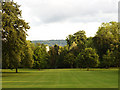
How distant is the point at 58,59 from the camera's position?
348ft

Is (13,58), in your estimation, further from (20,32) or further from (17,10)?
(17,10)

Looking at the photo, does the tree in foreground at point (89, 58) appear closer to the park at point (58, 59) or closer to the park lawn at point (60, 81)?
the park at point (58, 59)

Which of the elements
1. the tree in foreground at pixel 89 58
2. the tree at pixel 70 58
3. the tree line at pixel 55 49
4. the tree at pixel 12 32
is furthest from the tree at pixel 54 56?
the tree at pixel 12 32

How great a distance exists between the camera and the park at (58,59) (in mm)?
26981

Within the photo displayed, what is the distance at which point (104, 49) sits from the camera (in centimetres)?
9125

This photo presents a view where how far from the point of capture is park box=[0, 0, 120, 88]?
88.5ft

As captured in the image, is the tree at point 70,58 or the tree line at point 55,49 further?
the tree at point 70,58

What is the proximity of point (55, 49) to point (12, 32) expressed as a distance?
74.6m

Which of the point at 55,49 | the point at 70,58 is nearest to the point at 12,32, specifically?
the point at 70,58

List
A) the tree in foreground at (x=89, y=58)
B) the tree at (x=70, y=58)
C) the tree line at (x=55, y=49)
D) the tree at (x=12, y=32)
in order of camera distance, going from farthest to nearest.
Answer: the tree at (x=70, y=58), the tree in foreground at (x=89, y=58), the tree line at (x=55, y=49), the tree at (x=12, y=32)

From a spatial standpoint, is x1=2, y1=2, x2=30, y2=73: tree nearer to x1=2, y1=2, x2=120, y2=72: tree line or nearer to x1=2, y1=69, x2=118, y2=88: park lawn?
x1=2, y1=2, x2=120, y2=72: tree line

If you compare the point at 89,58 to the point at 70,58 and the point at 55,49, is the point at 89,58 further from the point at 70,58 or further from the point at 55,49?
the point at 55,49

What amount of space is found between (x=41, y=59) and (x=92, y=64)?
84.7 ft

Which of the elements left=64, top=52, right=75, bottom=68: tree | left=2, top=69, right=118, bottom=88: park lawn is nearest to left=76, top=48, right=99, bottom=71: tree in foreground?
left=64, top=52, right=75, bottom=68: tree
